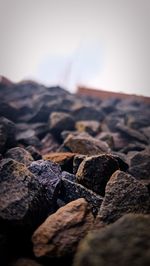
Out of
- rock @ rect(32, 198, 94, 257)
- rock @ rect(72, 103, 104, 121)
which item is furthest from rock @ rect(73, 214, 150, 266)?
rock @ rect(72, 103, 104, 121)

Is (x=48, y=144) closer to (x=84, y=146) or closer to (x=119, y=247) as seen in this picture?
(x=84, y=146)

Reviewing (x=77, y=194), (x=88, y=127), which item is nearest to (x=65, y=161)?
(x=77, y=194)

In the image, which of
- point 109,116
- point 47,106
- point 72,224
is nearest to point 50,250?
point 72,224

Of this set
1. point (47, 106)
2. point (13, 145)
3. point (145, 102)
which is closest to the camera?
point (13, 145)

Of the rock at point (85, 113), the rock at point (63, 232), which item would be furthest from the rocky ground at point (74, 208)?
the rock at point (85, 113)

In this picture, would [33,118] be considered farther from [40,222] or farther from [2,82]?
[40,222]

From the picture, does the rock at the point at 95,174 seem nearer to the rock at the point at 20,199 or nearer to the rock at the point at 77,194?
the rock at the point at 77,194
